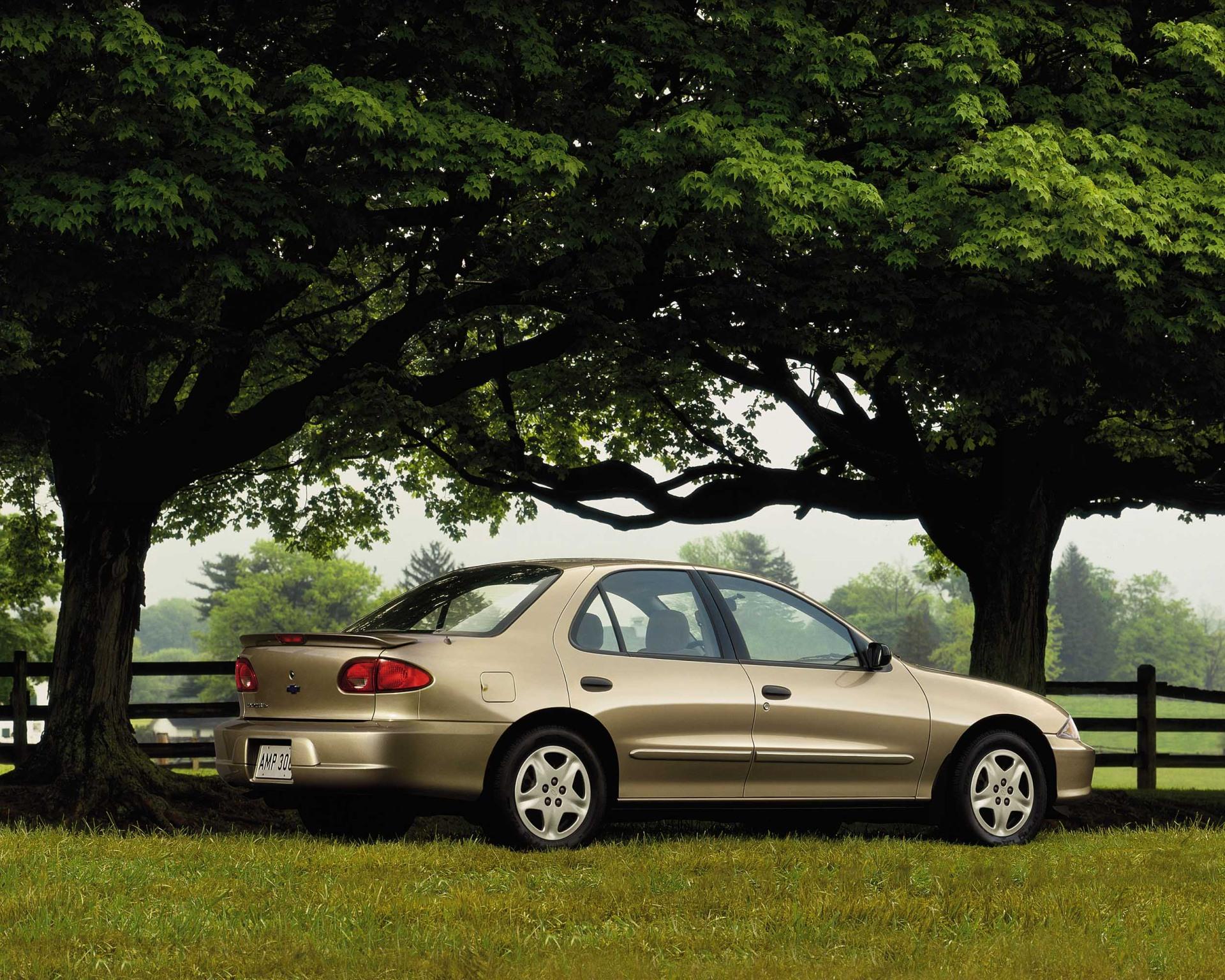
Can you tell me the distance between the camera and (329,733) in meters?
7.97

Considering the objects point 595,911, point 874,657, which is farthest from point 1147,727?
point 595,911

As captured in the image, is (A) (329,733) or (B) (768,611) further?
(B) (768,611)

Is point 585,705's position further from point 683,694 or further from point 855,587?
point 855,587

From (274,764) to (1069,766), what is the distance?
5.01 metres

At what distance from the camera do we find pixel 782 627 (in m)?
9.30

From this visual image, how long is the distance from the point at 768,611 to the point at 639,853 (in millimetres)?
2010

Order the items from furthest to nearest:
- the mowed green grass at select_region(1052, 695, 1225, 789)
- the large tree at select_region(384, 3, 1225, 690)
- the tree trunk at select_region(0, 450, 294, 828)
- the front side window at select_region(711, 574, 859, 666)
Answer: the mowed green grass at select_region(1052, 695, 1225, 789) < the tree trunk at select_region(0, 450, 294, 828) < the large tree at select_region(384, 3, 1225, 690) < the front side window at select_region(711, 574, 859, 666)

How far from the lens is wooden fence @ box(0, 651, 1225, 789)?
55.6ft

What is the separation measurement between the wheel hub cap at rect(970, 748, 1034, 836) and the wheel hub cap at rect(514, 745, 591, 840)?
269 centimetres

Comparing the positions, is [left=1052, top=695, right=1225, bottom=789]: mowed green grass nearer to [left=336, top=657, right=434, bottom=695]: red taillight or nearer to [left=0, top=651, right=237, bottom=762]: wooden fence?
[left=0, top=651, right=237, bottom=762]: wooden fence

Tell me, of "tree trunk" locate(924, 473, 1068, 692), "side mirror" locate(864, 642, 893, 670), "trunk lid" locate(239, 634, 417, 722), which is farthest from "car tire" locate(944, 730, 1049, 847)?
"tree trunk" locate(924, 473, 1068, 692)

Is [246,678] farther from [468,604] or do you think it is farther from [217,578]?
[217,578]

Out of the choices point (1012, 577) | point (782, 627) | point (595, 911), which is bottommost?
point (595, 911)

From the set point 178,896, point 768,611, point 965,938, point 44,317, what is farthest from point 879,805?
point 44,317
